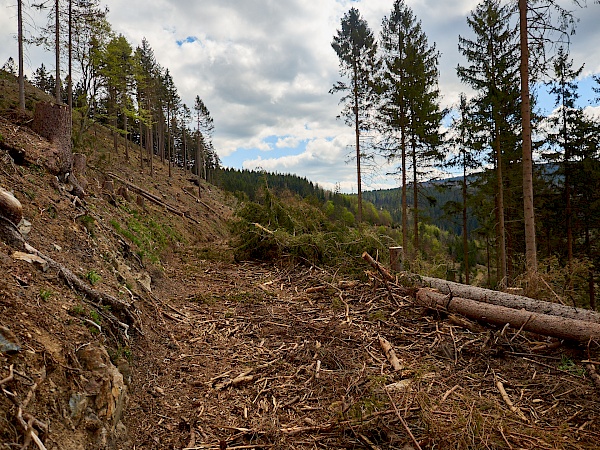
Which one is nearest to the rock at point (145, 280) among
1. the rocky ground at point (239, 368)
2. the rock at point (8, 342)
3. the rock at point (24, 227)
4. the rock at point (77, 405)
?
the rocky ground at point (239, 368)

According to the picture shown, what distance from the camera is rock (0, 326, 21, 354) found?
216 cm

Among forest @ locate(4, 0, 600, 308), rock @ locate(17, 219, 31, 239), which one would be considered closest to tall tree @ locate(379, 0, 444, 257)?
forest @ locate(4, 0, 600, 308)

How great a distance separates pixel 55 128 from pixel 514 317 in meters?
8.85

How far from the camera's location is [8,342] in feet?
7.21

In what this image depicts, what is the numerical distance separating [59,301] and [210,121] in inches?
1736

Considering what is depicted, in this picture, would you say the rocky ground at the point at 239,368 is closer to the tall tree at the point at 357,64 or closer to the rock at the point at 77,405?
the rock at the point at 77,405

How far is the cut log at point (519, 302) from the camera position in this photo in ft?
16.4

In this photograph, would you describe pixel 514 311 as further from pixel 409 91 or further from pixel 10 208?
pixel 409 91

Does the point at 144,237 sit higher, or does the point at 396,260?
the point at 144,237

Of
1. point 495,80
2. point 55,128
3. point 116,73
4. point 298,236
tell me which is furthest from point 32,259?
point 116,73

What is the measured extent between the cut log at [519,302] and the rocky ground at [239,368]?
0.48 meters

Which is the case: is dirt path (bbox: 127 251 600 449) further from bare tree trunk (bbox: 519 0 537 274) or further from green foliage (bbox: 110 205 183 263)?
bare tree trunk (bbox: 519 0 537 274)

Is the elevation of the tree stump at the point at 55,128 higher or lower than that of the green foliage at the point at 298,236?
higher

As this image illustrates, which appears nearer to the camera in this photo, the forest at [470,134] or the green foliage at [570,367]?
the green foliage at [570,367]
